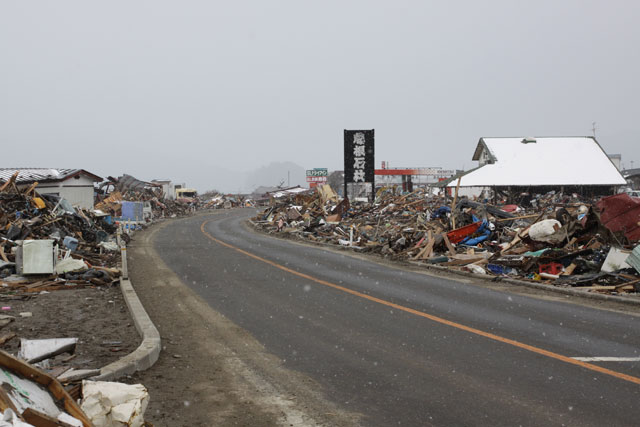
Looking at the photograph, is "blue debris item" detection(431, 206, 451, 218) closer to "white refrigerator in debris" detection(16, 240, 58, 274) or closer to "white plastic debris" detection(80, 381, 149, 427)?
"white refrigerator in debris" detection(16, 240, 58, 274)

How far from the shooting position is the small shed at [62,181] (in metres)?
28.8

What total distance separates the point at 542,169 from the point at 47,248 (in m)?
39.9

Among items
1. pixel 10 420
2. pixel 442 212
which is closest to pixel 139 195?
pixel 442 212

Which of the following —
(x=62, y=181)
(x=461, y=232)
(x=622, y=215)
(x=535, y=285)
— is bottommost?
(x=535, y=285)

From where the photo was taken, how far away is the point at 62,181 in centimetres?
3067

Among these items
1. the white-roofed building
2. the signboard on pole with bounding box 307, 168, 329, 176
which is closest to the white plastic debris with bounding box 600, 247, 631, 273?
the white-roofed building

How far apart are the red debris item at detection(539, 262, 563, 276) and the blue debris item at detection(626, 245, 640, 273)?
1.77 metres

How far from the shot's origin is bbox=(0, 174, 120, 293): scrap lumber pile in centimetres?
1293

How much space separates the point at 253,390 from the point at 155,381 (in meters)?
1.19

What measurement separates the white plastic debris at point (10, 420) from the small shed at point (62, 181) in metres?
27.3

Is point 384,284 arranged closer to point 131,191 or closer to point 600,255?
point 600,255

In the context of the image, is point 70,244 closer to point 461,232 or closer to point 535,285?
point 461,232

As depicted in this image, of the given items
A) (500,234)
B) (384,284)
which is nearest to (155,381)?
(384,284)

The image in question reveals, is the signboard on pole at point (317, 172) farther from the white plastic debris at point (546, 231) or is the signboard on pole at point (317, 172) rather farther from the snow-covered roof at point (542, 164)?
the white plastic debris at point (546, 231)
